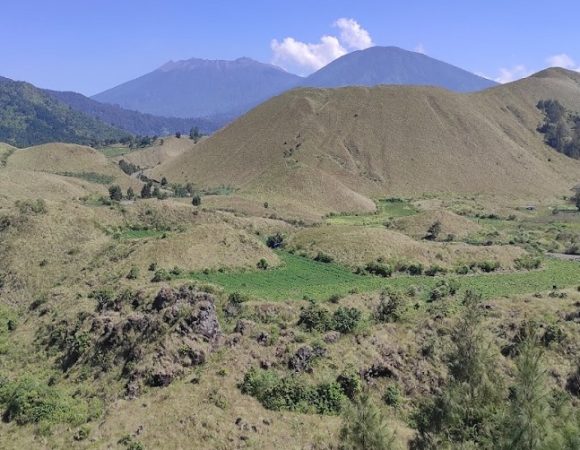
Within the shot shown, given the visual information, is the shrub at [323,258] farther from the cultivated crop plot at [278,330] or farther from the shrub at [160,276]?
the shrub at [160,276]

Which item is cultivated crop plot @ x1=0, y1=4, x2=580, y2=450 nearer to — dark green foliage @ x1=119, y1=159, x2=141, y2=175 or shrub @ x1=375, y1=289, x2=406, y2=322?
shrub @ x1=375, y1=289, x2=406, y2=322

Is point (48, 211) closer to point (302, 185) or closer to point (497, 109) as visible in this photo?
point (302, 185)

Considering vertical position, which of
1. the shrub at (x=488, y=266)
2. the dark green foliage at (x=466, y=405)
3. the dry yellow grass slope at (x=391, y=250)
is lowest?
the dark green foliage at (x=466, y=405)

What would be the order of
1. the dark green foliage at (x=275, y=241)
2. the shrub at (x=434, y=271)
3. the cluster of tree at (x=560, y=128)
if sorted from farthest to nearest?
the cluster of tree at (x=560, y=128) < the dark green foliage at (x=275, y=241) < the shrub at (x=434, y=271)

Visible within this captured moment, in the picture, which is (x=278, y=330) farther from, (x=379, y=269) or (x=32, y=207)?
(x=32, y=207)

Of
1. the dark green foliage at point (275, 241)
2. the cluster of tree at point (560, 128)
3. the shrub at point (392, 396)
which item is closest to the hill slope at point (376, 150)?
the cluster of tree at point (560, 128)

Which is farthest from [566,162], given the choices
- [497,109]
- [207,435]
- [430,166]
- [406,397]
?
[207,435]

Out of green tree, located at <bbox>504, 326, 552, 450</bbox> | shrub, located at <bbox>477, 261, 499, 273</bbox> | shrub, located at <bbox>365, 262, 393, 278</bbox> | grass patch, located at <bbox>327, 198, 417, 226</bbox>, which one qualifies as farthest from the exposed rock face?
grass patch, located at <bbox>327, 198, 417, 226</bbox>

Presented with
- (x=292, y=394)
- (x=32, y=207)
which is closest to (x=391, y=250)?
(x=292, y=394)
